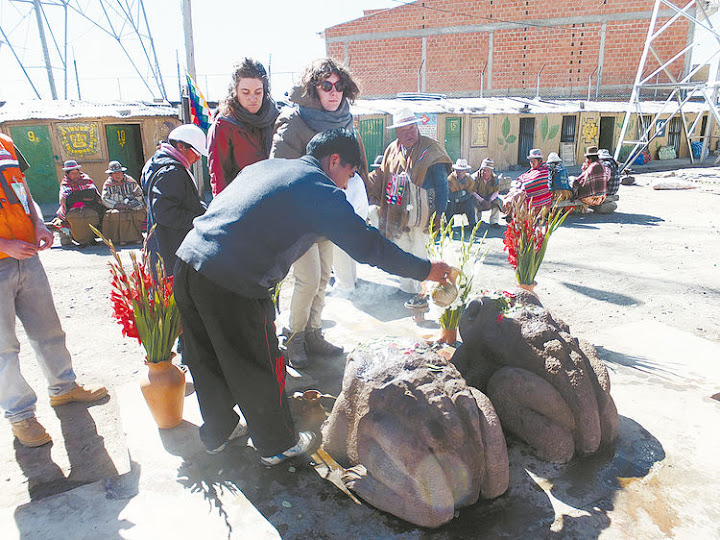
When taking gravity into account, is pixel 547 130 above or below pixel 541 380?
above

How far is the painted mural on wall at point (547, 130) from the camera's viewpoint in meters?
19.2

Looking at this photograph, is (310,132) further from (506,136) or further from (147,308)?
(506,136)

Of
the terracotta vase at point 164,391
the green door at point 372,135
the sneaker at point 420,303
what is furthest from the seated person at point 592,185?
the terracotta vase at point 164,391

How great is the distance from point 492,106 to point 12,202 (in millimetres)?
17997

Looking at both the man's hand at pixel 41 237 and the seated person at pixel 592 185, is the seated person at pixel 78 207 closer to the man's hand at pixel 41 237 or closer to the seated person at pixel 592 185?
the man's hand at pixel 41 237

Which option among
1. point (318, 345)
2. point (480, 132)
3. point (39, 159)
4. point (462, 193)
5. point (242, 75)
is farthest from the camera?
point (480, 132)

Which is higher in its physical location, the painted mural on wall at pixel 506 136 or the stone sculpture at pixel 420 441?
the painted mural on wall at pixel 506 136

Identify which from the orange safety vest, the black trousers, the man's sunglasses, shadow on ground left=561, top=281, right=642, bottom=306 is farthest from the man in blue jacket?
shadow on ground left=561, top=281, right=642, bottom=306

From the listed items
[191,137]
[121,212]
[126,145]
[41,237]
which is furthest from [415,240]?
[126,145]

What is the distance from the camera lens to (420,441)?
234cm

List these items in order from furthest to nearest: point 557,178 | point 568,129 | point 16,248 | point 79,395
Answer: point 568,129 < point 557,178 < point 79,395 < point 16,248

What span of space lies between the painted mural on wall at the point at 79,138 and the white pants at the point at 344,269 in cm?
1052

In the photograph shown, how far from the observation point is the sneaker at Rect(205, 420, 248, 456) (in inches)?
113

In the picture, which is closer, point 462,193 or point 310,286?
point 310,286
